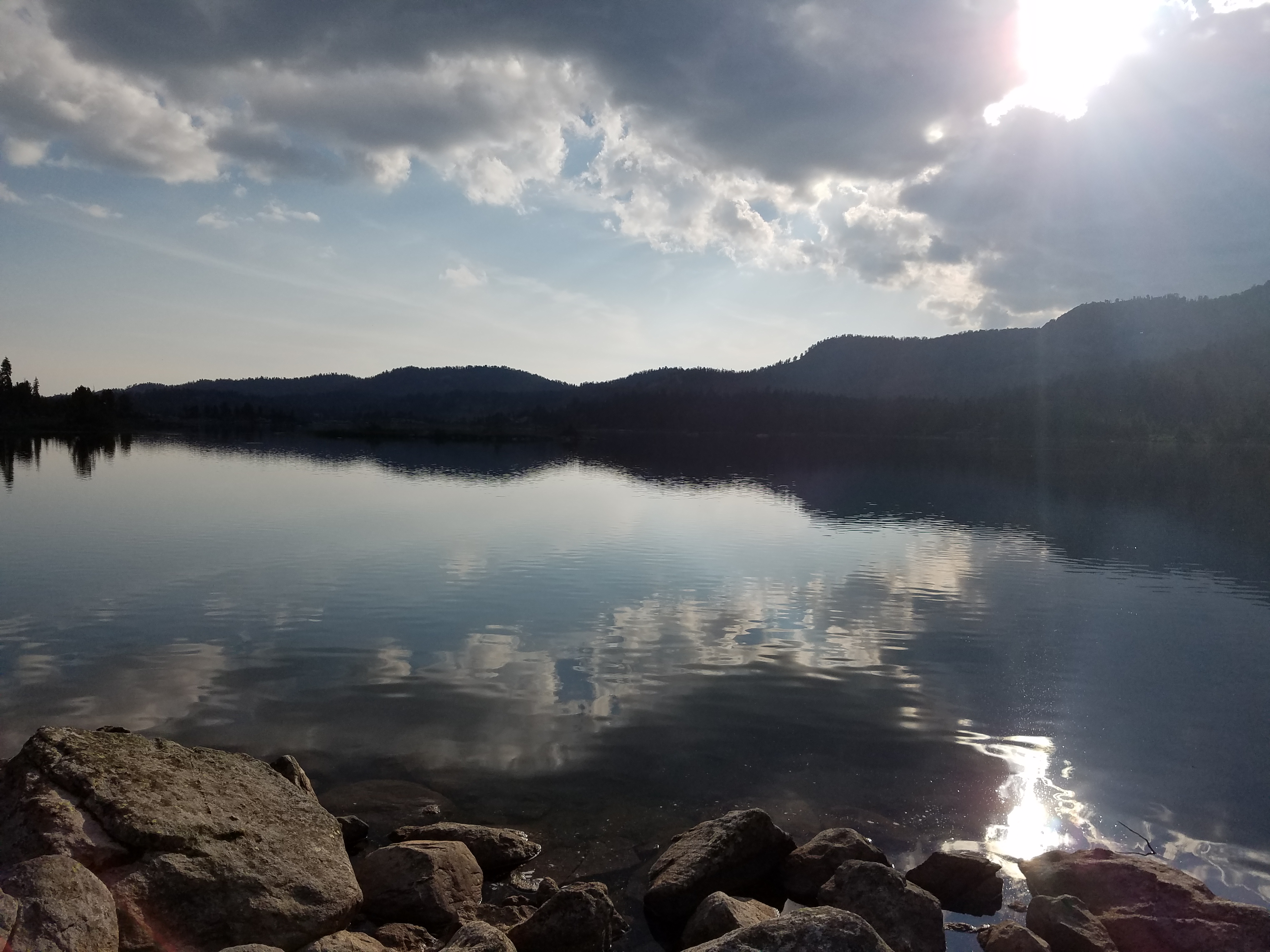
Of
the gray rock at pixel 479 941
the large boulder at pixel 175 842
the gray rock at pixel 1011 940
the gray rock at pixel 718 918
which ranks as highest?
the large boulder at pixel 175 842

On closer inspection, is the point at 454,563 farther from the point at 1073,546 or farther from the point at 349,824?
the point at 1073,546

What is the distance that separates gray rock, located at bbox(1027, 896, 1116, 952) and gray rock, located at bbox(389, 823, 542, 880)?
681 cm

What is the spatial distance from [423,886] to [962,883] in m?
7.27

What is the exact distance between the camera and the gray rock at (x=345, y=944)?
340 inches

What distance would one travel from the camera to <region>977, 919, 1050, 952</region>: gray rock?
9.69m

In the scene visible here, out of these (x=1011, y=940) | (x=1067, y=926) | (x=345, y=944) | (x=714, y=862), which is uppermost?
(x=345, y=944)

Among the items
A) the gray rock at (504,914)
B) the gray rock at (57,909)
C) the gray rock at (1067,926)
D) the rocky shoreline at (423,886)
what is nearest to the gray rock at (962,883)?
the rocky shoreline at (423,886)

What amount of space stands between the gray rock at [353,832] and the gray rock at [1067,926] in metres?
9.33

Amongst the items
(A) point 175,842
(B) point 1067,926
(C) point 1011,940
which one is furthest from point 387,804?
(B) point 1067,926

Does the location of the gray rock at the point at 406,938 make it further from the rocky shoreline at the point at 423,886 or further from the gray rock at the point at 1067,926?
the gray rock at the point at 1067,926

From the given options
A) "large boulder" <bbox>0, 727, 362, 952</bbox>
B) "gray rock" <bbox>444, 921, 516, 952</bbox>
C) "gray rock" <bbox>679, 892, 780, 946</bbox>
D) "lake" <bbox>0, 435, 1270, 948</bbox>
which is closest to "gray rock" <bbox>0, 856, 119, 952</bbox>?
"large boulder" <bbox>0, 727, 362, 952</bbox>

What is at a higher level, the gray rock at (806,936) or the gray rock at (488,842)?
the gray rock at (806,936)

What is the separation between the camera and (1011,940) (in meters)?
9.85

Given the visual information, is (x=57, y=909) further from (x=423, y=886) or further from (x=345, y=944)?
(x=423, y=886)
